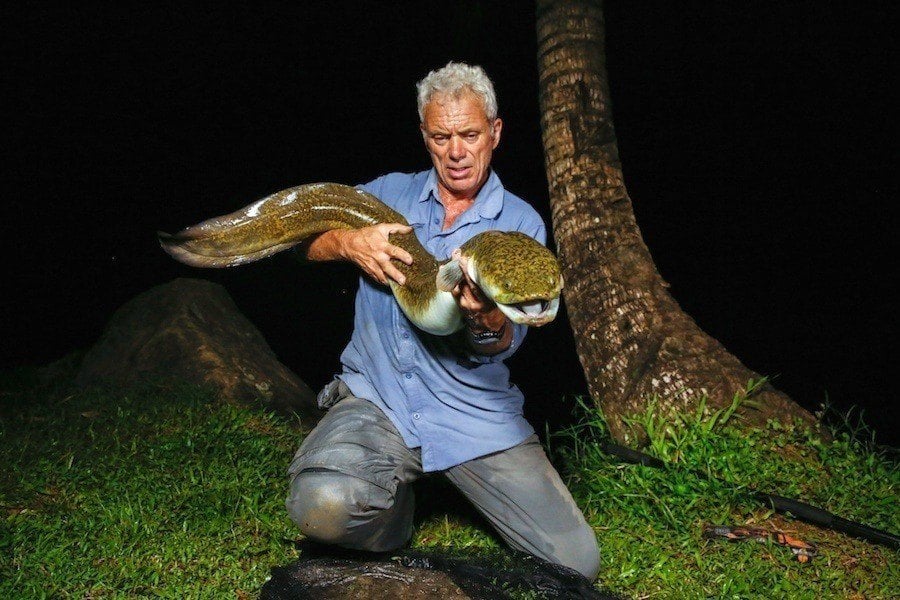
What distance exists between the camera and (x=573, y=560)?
3.48 metres

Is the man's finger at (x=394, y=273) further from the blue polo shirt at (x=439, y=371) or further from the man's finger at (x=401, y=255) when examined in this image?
the blue polo shirt at (x=439, y=371)

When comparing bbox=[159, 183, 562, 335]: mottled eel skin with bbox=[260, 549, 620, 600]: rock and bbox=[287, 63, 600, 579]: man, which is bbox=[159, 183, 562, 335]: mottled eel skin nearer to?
bbox=[287, 63, 600, 579]: man

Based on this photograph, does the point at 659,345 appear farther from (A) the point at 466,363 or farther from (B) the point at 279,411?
(B) the point at 279,411

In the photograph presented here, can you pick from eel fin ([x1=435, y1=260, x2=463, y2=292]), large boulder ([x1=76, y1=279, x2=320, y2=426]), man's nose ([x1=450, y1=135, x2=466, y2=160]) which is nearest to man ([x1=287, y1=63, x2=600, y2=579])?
man's nose ([x1=450, y1=135, x2=466, y2=160])

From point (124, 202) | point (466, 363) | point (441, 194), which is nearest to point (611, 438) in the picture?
point (466, 363)

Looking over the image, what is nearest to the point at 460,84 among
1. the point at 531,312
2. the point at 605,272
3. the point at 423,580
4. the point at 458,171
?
the point at 458,171

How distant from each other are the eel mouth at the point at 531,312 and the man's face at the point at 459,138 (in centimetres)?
108

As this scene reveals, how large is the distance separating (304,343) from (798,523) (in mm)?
5905

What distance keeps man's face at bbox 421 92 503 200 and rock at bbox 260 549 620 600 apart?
1.78m

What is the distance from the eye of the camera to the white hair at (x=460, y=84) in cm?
353

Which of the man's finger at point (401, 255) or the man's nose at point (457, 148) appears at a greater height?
the man's nose at point (457, 148)

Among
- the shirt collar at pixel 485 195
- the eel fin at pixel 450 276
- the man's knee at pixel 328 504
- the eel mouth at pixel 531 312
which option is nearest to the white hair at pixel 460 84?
the shirt collar at pixel 485 195

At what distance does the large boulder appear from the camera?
17.4ft

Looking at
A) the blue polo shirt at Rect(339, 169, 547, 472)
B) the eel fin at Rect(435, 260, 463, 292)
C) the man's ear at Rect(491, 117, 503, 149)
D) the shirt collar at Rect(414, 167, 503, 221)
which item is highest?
the man's ear at Rect(491, 117, 503, 149)
